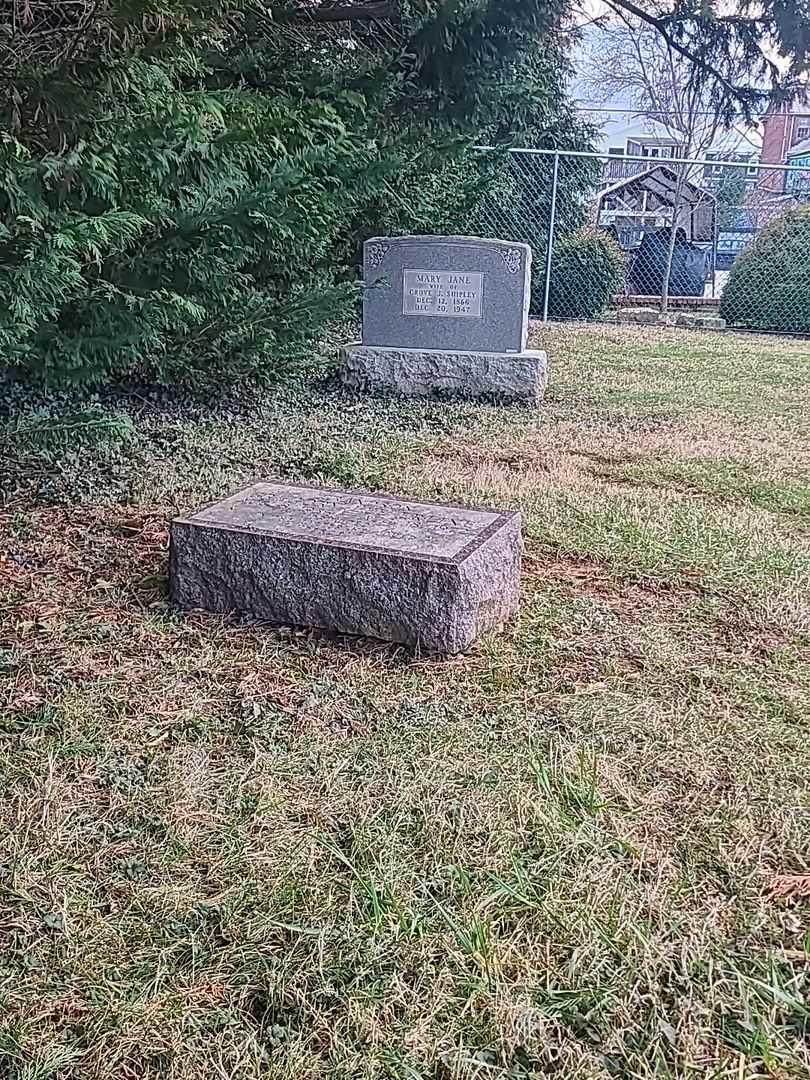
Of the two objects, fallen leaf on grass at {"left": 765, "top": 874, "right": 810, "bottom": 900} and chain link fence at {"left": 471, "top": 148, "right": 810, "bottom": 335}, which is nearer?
fallen leaf on grass at {"left": 765, "top": 874, "right": 810, "bottom": 900}

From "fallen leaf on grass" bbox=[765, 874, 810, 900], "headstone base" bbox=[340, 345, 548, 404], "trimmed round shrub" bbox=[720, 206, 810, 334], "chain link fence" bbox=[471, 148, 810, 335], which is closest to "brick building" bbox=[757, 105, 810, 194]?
"chain link fence" bbox=[471, 148, 810, 335]

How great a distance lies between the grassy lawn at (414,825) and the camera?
134cm

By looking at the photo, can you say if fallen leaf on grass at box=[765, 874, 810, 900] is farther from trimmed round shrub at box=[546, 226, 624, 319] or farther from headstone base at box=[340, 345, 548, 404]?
trimmed round shrub at box=[546, 226, 624, 319]

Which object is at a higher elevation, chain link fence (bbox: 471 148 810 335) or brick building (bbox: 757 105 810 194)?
brick building (bbox: 757 105 810 194)

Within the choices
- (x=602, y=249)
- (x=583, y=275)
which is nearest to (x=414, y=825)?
(x=583, y=275)

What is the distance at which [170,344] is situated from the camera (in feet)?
16.2

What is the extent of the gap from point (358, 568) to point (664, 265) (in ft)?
44.6

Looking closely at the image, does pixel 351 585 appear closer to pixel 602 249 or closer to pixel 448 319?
pixel 448 319

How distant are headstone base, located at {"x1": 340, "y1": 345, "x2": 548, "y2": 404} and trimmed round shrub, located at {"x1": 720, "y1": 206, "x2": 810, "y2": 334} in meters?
6.34

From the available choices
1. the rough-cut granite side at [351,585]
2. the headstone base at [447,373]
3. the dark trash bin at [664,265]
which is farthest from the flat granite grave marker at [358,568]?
the dark trash bin at [664,265]

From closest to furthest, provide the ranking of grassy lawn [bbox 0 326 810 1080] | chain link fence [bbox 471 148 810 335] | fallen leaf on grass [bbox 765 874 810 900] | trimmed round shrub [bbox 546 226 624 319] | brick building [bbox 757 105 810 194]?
grassy lawn [bbox 0 326 810 1080] < fallen leaf on grass [bbox 765 874 810 900] < chain link fence [bbox 471 148 810 335] < trimmed round shrub [bbox 546 226 624 319] < brick building [bbox 757 105 810 194]

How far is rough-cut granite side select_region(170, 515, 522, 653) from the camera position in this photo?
2.49m

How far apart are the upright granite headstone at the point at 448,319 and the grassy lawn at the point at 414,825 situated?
2796 millimetres

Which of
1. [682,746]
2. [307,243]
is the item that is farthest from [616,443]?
[682,746]
